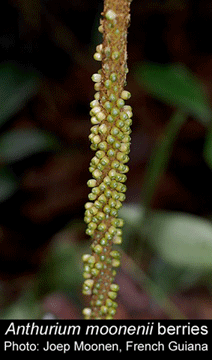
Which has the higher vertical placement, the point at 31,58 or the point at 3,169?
the point at 31,58

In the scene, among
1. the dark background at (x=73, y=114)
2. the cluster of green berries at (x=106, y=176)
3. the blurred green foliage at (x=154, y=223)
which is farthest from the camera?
the dark background at (x=73, y=114)

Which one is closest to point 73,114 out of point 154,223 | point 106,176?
point 154,223

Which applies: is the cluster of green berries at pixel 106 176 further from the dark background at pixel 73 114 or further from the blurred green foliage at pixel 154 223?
the dark background at pixel 73 114

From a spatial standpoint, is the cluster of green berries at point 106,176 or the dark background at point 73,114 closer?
the cluster of green berries at point 106,176

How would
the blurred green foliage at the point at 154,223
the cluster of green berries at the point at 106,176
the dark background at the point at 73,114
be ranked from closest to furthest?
the cluster of green berries at the point at 106,176, the blurred green foliage at the point at 154,223, the dark background at the point at 73,114

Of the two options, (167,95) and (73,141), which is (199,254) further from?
(73,141)

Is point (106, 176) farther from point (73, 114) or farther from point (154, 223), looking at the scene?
point (73, 114)

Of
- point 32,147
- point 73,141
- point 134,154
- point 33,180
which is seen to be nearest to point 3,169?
point 32,147

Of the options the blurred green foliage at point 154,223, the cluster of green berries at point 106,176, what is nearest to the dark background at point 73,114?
the blurred green foliage at point 154,223

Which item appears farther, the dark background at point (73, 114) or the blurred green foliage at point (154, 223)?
the dark background at point (73, 114)
